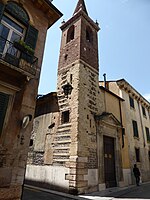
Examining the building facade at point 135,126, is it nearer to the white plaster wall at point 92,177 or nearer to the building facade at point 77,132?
the building facade at point 77,132

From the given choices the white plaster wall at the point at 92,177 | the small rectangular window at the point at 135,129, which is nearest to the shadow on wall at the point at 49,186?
the white plaster wall at the point at 92,177

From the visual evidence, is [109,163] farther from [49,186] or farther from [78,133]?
[49,186]

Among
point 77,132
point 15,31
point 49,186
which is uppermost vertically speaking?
point 15,31

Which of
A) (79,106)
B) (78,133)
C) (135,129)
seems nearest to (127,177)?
(135,129)

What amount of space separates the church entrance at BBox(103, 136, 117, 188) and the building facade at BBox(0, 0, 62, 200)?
5970 mm

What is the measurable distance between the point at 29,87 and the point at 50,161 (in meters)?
5.02

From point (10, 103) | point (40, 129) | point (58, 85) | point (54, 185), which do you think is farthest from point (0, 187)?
point (58, 85)

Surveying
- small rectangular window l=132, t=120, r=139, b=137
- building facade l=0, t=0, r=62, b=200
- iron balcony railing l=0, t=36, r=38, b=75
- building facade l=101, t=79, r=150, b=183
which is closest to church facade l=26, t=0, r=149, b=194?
building facade l=101, t=79, r=150, b=183

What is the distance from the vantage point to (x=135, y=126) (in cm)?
1417

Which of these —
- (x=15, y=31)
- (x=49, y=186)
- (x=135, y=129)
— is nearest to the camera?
(x=15, y=31)

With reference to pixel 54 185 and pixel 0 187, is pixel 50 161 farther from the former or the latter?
pixel 0 187

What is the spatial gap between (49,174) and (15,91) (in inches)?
214

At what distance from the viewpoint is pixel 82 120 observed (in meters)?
8.66

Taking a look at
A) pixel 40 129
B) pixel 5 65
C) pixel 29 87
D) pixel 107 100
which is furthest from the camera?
pixel 107 100
